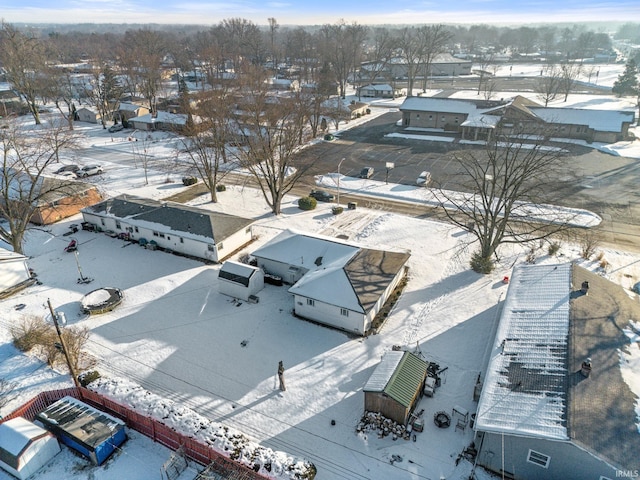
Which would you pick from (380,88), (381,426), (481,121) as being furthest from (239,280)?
(380,88)

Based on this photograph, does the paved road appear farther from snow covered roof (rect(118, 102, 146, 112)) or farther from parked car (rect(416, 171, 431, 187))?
snow covered roof (rect(118, 102, 146, 112))

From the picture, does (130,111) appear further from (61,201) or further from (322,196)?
(322,196)

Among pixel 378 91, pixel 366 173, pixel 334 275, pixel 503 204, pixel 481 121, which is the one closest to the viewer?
pixel 334 275

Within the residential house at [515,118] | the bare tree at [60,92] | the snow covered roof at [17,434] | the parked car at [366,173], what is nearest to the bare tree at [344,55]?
the residential house at [515,118]

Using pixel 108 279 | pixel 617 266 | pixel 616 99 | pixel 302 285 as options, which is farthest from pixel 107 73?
pixel 616 99

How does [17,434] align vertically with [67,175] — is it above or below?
below

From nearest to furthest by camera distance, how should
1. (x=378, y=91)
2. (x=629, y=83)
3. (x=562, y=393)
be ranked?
(x=562, y=393) < (x=629, y=83) < (x=378, y=91)

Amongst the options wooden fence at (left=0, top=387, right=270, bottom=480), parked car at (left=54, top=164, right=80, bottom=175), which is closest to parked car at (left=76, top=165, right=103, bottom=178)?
parked car at (left=54, top=164, right=80, bottom=175)

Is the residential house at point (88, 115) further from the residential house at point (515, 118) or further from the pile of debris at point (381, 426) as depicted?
the pile of debris at point (381, 426)
